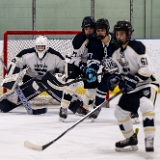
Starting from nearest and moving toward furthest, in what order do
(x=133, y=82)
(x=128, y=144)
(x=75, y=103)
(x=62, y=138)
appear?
(x=133, y=82) → (x=128, y=144) → (x=62, y=138) → (x=75, y=103)

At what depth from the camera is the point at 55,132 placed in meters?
4.29

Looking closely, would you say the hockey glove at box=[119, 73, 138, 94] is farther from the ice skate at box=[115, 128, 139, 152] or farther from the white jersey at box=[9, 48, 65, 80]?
the white jersey at box=[9, 48, 65, 80]

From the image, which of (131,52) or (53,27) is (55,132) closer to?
(131,52)

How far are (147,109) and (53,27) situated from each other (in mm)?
5153

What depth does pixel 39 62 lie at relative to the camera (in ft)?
18.4

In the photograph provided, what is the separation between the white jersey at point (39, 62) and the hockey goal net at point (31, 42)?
1.30 ft

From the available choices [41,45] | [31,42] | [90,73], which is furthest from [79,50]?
[31,42]

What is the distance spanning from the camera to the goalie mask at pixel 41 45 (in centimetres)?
548

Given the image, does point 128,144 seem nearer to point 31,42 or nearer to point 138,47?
point 138,47

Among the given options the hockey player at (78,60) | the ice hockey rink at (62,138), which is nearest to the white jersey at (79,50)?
the hockey player at (78,60)

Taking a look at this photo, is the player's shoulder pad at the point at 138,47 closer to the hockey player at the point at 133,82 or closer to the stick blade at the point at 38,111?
the hockey player at the point at 133,82

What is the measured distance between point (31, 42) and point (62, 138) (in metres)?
2.36

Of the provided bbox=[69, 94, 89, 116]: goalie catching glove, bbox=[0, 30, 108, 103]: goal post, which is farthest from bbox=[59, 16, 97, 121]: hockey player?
bbox=[0, 30, 108, 103]: goal post

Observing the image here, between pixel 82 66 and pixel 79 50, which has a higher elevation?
pixel 79 50
